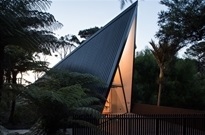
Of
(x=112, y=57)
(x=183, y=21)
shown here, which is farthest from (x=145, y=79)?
(x=183, y=21)

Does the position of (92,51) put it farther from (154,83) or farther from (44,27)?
(44,27)

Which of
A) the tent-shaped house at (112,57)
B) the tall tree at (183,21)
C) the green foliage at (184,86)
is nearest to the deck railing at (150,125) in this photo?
the tent-shaped house at (112,57)

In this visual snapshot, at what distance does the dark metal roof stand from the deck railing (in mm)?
3408

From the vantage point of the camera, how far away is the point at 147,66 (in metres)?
25.2

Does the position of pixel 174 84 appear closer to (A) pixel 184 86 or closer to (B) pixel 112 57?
(A) pixel 184 86

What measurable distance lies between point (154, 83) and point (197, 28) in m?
11.2

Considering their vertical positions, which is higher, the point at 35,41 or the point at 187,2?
the point at 187,2

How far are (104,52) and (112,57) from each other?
130cm

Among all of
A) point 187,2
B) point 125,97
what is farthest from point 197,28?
point 125,97

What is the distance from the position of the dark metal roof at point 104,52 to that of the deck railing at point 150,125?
341 cm

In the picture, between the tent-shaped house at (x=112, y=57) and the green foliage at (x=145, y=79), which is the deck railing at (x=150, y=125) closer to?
the tent-shaped house at (x=112, y=57)

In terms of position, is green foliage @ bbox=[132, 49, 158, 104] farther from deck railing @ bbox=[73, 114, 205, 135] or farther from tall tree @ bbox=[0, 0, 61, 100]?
tall tree @ bbox=[0, 0, 61, 100]

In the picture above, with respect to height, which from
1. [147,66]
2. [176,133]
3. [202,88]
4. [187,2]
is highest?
[187,2]

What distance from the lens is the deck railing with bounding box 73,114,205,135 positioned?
10891 millimetres
